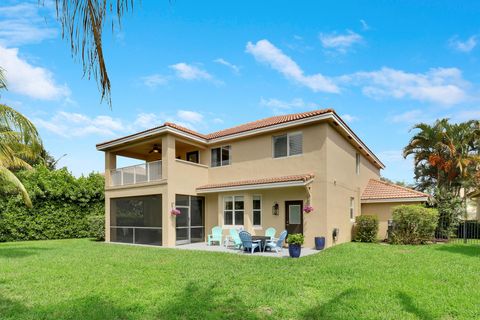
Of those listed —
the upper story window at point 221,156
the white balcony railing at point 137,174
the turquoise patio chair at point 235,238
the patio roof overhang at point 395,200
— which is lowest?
the turquoise patio chair at point 235,238

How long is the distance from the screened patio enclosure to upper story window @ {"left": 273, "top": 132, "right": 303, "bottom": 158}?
23.5 ft

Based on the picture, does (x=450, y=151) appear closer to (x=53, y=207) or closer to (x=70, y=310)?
(x=70, y=310)

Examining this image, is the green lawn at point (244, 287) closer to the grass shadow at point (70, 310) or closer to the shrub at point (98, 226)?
the grass shadow at point (70, 310)

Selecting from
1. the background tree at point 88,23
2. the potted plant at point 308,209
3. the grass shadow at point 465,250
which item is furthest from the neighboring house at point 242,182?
the background tree at point 88,23

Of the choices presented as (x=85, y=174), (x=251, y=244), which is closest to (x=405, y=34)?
(x=251, y=244)

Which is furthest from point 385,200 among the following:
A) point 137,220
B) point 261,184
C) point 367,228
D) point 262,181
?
point 137,220

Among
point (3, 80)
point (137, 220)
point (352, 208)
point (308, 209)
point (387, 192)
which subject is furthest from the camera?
point (387, 192)

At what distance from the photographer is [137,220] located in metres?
20.9

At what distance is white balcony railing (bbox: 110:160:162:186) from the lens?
64.9 feet

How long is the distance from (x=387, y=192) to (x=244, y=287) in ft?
53.2

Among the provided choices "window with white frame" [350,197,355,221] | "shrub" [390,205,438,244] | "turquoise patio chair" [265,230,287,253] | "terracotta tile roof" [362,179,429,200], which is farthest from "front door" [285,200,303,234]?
"terracotta tile roof" [362,179,429,200]

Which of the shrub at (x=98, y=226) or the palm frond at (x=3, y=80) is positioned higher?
the palm frond at (x=3, y=80)

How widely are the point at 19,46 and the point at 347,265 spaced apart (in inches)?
415

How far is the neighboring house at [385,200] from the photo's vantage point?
20.0 metres
